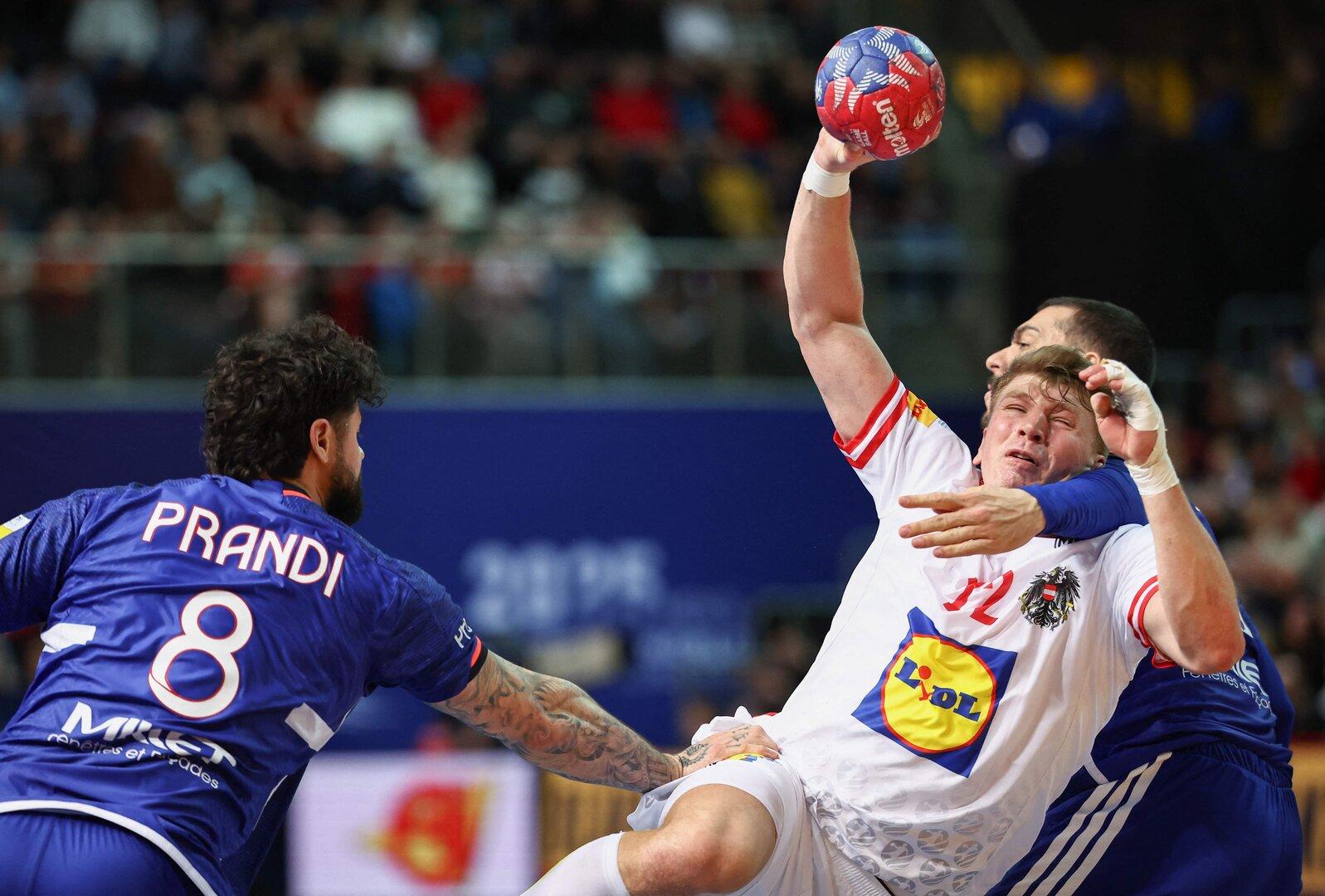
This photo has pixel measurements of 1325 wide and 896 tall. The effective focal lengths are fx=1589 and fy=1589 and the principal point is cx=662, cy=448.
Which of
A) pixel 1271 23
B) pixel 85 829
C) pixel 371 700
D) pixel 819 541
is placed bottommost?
pixel 85 829

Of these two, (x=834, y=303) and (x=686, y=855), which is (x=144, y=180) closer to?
(x=834, y=303)

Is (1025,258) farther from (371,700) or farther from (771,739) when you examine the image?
(771,739)

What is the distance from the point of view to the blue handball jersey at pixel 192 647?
4.03m

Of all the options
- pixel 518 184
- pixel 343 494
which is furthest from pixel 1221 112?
pixel 343 494

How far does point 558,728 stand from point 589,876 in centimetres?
50

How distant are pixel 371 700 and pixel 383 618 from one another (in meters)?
9.18

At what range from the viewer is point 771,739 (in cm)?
500

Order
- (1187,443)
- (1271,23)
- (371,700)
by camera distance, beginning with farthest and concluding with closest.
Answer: (1271,23)
(1187,443)
(371,700)

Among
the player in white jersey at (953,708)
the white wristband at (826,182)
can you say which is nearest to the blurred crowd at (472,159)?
the white wristband at (826,182)

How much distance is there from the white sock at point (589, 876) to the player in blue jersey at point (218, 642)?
1.39 ft

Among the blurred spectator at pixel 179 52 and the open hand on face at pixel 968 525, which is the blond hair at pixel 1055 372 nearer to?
the open hand on face at pixel 968 525

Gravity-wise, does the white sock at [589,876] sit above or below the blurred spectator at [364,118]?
below

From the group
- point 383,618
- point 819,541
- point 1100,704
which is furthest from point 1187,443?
point 383,618

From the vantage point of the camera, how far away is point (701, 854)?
4.43 meters
